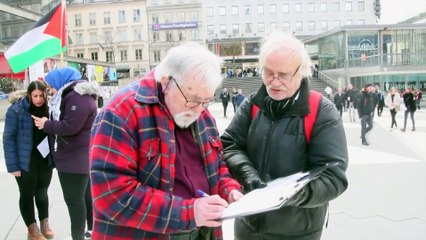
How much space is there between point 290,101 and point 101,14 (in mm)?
77085

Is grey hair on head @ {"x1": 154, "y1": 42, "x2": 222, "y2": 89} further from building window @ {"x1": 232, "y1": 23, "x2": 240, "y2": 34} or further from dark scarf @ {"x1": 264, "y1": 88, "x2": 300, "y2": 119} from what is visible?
building window @ {"x1": 232, "y1": 23, "x2": 240, "y2": 34}

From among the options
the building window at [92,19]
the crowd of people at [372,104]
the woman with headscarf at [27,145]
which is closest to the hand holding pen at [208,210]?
the woman with headscarf at [27,145]

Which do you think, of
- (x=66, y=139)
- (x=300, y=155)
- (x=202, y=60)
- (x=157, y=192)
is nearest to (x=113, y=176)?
(x=157, y=192)

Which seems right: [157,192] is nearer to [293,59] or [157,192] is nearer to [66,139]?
[293,59]

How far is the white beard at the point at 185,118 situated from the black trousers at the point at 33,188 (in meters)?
2.77

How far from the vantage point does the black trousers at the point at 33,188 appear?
4.02 metres

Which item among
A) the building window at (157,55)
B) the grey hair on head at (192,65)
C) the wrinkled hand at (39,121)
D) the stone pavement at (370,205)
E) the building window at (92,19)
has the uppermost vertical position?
the building window at (92,19)

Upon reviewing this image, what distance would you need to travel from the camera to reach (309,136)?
6.73 feet

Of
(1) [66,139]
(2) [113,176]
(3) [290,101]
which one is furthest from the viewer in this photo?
(1) [66,139]

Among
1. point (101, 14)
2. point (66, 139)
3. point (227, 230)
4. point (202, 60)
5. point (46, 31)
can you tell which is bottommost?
point (227, 230)

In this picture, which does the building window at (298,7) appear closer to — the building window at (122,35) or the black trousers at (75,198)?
the building window at (122,35)

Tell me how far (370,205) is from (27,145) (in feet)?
13.5

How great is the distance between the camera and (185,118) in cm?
175

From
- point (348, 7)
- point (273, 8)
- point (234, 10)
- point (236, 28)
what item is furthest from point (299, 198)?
point (348, 7)
